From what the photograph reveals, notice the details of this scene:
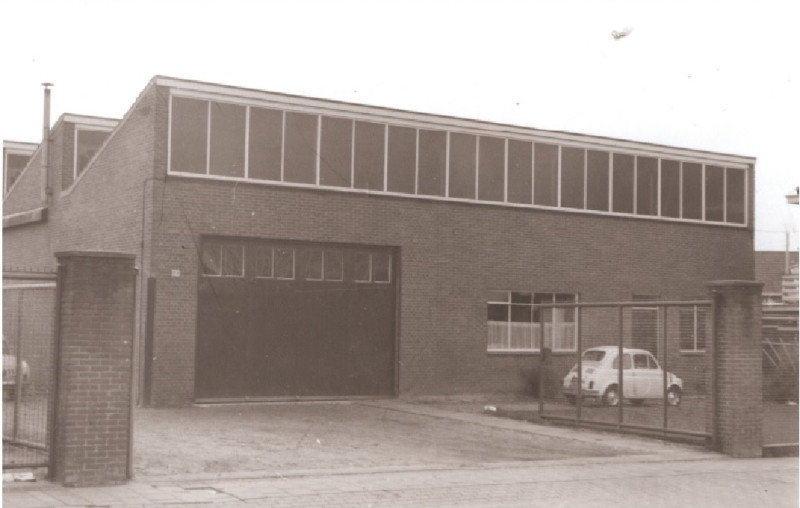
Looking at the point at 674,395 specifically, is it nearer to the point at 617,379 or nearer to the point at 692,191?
the point at 617,379

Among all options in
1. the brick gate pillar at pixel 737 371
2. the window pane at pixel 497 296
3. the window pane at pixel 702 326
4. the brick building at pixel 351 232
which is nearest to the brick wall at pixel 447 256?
the brick building at pixel 351 232

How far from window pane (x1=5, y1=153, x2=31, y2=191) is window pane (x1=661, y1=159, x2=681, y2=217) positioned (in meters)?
20.9

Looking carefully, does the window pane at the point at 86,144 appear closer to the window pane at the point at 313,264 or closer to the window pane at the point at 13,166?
the window pane at the point at 13,166

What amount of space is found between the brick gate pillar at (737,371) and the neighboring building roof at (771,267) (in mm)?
43204

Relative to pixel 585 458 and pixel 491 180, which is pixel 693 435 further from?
pixel 491 180

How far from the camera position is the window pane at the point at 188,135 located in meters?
22.0

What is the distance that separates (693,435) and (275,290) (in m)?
10.6

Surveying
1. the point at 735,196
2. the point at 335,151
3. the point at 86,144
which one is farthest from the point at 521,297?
the point at 86,144

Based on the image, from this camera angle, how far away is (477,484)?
11.7m

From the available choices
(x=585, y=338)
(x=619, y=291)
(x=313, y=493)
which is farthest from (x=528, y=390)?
(x=313, y=493)

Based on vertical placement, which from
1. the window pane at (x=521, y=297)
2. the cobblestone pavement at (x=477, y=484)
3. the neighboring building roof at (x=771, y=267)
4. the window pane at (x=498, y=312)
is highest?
the neighboring building roof at (x=771, y=267)

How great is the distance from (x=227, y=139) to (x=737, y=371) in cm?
1243

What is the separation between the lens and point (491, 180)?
26766mm

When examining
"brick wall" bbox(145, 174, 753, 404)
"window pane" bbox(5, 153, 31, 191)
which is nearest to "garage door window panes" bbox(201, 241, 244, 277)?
"brick wall" bbox(145, 174, 753, 404)
